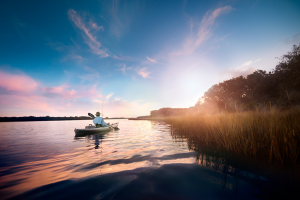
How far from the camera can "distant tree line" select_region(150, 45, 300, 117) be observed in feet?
64.5

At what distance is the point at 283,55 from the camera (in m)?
23.4

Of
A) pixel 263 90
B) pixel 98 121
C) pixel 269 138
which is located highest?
pixel 263 90

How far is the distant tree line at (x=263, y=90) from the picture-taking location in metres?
19.7

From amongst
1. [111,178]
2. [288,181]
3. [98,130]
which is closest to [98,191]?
[111,178]

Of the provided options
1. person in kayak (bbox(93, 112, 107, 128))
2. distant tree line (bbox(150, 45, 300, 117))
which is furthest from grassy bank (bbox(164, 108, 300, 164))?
person in kayak (bbox(93, 112, 107, 128))

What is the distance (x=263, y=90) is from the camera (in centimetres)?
2700

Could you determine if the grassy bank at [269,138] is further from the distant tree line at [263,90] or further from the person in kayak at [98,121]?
the person in kayak at [98,121]

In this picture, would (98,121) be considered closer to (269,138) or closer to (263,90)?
(269,138)

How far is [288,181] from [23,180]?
7649mm

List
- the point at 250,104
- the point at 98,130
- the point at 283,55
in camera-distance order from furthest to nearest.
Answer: the point at 250,104 < the point at 283,55 < the point at 98,130

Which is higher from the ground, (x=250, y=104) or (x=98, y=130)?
(x=250, y=104)

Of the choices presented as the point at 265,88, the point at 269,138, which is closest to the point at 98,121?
the point at 269,138

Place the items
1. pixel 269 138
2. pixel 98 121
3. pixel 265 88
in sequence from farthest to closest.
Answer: pixel 265 88, pixel 98 121, pixel 269 138

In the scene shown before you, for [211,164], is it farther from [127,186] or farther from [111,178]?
[111,178]
